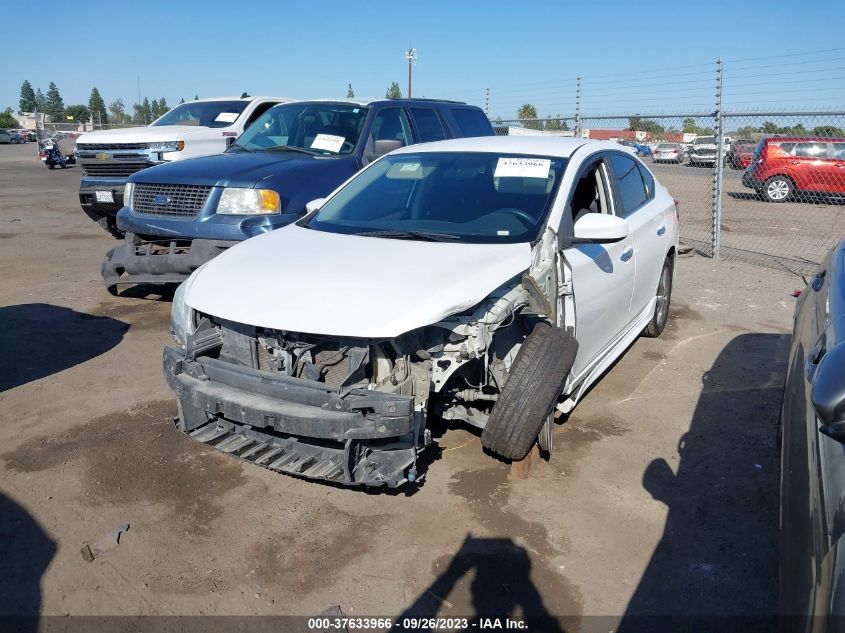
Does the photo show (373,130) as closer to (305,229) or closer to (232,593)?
(305,229)

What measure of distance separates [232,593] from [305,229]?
2403 millimetres

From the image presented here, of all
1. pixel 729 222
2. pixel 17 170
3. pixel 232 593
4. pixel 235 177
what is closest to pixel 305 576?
pixel 232 593

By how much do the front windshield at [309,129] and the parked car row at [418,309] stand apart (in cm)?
224

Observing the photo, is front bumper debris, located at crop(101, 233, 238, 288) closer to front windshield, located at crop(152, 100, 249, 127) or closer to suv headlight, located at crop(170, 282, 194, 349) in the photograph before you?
suv headlight, located at crop(170, 282, 194, 349)

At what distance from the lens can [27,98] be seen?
134 m

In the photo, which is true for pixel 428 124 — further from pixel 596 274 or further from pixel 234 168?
pixel 596 274

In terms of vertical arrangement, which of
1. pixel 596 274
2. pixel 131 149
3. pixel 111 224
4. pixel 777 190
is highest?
pixel 131 149

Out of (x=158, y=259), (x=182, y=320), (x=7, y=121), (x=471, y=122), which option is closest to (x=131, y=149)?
(x=158, y=259)

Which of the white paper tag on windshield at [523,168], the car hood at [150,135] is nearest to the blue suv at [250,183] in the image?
the car hood at [150,135]

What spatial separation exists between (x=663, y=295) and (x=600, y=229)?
2.55m

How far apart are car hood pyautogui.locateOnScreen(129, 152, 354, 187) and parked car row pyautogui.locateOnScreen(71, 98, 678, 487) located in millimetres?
1714

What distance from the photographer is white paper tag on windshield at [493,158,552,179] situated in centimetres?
452

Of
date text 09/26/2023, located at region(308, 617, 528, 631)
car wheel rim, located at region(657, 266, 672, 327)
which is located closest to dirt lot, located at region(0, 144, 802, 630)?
date text 09/26/2023, located at region(308, 617, 528, 631)

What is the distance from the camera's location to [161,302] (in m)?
7.57
